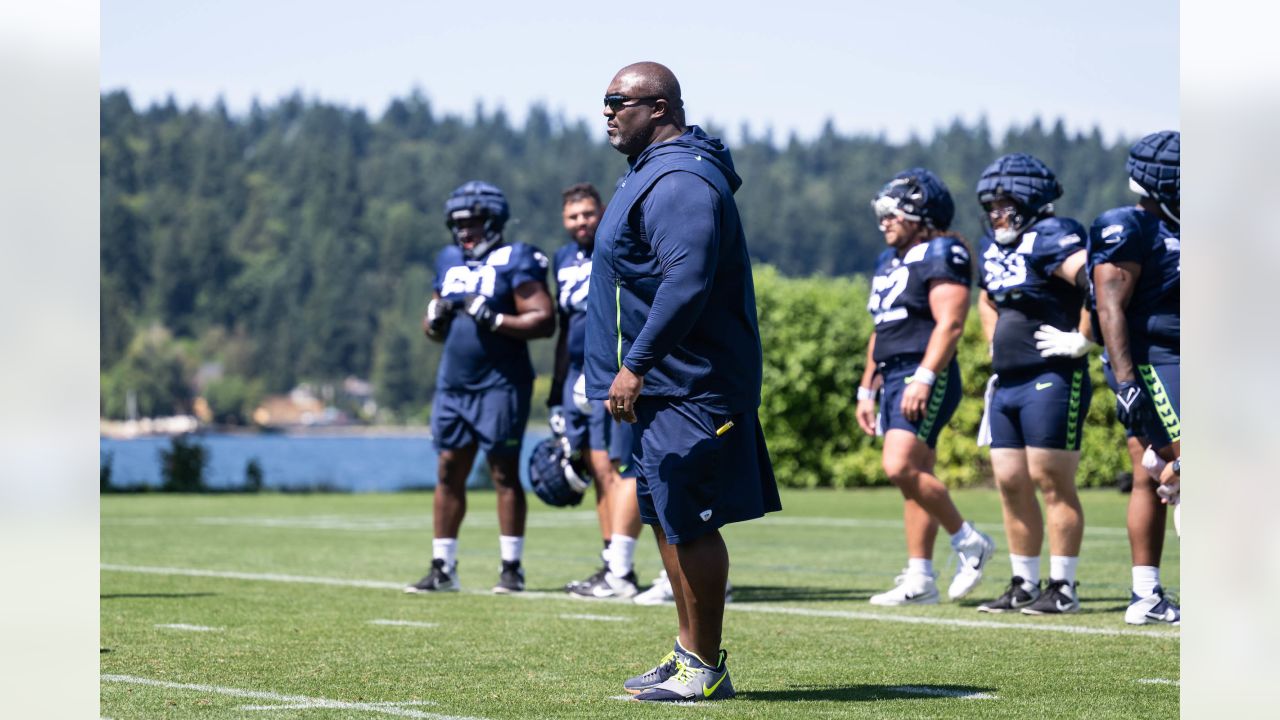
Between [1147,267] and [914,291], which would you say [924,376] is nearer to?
[914,291]

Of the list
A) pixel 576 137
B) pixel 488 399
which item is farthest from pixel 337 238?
pixel 488 399

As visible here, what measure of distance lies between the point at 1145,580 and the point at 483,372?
12.7 ft

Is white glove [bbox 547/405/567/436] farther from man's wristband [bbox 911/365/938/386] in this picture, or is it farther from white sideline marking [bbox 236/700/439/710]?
white sideline marking [bbox 236/700/439/710]

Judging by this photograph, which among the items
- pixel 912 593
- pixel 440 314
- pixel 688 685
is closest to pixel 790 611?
pixel 912 593

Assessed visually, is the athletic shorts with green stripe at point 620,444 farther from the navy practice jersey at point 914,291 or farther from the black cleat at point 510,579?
the navy practice jersey at point 914,291

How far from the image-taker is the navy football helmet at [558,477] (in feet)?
33.9

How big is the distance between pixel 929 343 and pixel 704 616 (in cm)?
385

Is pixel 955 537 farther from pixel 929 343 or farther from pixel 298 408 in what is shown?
pixel 298 408

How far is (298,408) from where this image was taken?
130250 millimetres

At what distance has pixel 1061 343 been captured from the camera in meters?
8.43

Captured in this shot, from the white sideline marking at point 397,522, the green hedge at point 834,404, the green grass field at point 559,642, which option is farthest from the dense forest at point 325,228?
the green grass field at point 559,642

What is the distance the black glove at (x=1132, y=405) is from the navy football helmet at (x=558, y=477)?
3.84m

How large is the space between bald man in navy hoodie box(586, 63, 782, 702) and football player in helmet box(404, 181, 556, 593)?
4.09m

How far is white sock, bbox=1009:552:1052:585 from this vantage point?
8.64m
